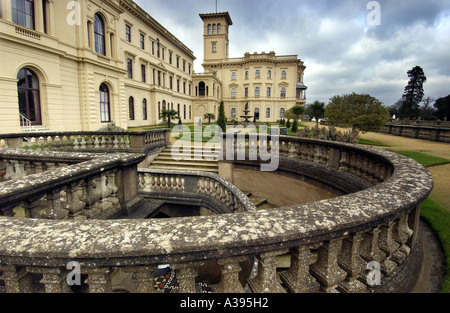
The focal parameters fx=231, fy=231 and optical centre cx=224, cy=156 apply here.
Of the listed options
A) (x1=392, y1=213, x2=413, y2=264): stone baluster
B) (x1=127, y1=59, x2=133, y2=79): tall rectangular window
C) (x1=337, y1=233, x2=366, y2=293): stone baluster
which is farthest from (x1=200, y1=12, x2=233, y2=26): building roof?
(x1=337, y1=233, x2=366, y2=293): stone baluster

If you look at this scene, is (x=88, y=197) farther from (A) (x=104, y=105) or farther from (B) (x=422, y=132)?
(B) (x=422, y=132)

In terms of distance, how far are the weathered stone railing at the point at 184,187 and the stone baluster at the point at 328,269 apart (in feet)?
14.4

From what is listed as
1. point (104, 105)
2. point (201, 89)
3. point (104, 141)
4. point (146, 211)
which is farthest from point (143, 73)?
point (146, 211)

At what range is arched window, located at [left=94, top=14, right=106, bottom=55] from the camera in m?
19.9

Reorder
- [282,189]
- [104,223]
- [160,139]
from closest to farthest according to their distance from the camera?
[104,223] < [282,189] < [160,139]

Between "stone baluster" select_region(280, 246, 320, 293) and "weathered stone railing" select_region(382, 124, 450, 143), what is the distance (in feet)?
61.7

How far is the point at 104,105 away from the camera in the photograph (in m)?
21.3

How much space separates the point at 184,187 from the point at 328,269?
5341 mm

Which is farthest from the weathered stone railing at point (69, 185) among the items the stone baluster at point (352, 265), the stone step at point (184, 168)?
the stone step at point (184, 168)

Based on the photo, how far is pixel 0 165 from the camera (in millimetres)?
4559

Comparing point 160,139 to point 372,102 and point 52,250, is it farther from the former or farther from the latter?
point 372,102

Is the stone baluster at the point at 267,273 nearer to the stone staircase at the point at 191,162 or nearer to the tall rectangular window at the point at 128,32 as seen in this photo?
the stone staircase at the point at 191,162
